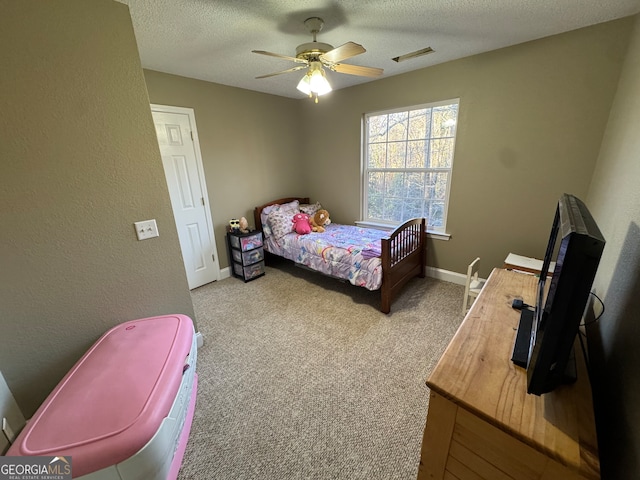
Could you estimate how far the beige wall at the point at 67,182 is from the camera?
125 centimetres

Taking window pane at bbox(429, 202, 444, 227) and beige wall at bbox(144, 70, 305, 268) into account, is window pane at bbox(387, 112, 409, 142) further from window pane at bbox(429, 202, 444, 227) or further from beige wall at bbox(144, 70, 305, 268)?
beige wall at bbox(144, 70, 305, 268)

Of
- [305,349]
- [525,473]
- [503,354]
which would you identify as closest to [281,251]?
[305,349]

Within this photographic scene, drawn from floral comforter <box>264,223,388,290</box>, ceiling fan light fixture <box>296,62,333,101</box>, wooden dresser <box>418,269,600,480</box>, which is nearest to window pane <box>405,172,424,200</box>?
floral comforter <box>264,223,388,290</box>

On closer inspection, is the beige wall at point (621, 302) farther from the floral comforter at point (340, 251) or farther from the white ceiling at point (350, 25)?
the floral comforter at point (340, 251)

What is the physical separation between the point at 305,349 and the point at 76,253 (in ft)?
5.39

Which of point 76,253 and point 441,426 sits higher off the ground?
point 76,253

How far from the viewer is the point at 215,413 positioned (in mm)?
1604

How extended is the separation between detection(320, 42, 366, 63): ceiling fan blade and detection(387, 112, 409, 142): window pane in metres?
1.52

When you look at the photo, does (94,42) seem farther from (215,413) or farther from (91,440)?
(215,413)

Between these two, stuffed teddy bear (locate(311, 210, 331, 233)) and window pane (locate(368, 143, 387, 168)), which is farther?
stuffed teddy bear (locate(311, 210, 331, 233))

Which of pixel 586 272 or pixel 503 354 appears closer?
pixel 586 272

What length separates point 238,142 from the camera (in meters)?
3.37

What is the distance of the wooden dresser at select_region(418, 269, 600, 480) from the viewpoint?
67cm

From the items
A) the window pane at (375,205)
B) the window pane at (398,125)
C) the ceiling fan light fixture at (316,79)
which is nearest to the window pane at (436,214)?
the window pane at (375,205)
